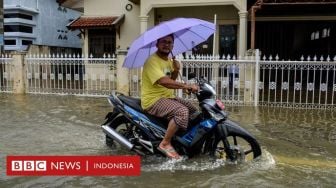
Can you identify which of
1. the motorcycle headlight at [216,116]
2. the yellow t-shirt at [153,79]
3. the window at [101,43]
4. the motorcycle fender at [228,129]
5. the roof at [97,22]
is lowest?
the motorcycle fender at [228,129]

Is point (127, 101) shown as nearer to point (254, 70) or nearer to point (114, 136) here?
point (114, 136)

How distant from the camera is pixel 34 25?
72.0 ft

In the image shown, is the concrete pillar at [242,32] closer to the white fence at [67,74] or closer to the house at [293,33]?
the house at [293,33]

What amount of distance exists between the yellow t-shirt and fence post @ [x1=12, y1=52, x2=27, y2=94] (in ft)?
27.9

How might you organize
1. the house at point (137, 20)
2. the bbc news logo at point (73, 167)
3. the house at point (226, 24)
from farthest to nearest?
1. the house at point (137, 20)
2. the house at point (226, 24)
3. the bbc news logo at point (73, 167)

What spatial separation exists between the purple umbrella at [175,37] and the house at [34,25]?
16.9 m

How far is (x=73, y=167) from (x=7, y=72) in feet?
30.1

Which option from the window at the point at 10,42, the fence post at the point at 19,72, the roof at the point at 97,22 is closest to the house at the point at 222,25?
the roof at the point at 97,22

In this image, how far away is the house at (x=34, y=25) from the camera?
20.7 metres

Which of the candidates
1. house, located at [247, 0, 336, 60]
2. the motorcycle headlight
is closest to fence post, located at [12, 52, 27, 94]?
house, located at [247, 0, 336, 60]

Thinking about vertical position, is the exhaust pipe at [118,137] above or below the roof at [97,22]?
below

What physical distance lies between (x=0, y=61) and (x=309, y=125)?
374 inches

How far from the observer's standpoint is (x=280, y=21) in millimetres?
15328

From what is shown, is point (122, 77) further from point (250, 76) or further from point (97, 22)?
point (97, 22)
